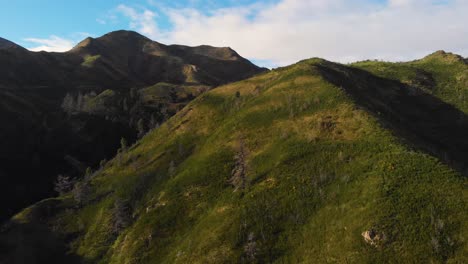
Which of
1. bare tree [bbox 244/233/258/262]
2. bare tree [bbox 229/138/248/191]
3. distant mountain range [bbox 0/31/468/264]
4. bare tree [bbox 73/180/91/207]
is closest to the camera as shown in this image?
distant mountain range [bbox 0/31/468/264]

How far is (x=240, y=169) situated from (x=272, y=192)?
42.7ft

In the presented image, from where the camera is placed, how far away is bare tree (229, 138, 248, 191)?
78.8 m

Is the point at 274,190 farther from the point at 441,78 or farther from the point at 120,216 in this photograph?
the point at 441,78

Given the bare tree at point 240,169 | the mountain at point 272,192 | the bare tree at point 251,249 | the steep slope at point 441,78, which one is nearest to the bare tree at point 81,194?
the mountain at point 272,192

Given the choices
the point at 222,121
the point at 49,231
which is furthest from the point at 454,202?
the point at 49,231

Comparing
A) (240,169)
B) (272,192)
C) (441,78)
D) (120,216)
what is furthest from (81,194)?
(441,78)

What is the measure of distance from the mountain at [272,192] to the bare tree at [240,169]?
12.7 inches

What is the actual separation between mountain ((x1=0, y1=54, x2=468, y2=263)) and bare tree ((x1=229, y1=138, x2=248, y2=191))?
323 millimetres

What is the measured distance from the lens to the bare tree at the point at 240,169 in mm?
78756

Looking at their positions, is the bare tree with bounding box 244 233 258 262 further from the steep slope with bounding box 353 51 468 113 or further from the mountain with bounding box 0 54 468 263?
the steep slope with bounding box 353 51 468 113

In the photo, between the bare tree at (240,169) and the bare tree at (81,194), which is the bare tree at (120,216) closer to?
the bare tree at (81,194)

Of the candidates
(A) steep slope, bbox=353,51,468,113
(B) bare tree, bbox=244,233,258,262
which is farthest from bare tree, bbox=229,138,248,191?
(A) steep slope, bbox=353,51,468,113

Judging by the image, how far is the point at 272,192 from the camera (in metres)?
73.0

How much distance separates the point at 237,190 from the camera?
7788 centimetres
